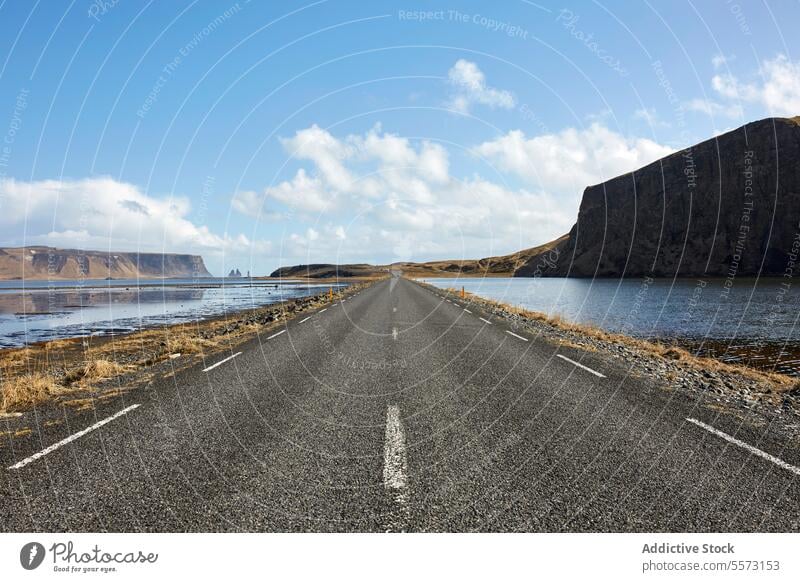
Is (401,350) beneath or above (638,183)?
beneath

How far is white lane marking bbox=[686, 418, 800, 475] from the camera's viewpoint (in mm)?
4895

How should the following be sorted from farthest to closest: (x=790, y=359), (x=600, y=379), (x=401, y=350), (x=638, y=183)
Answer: (x=638, y=183) < (x=790, y=359) < (x=401, y=350) < (x=600, y=379)

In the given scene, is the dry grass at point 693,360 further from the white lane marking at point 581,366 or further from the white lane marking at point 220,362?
the white lane marking at point 220,362

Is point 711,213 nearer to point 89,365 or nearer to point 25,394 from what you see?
point 89,365

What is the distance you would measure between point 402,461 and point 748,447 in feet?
13.6

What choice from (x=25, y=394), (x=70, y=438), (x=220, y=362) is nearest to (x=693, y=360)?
(x=220, y=362)

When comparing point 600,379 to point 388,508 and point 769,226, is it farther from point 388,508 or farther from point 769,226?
point 769,226

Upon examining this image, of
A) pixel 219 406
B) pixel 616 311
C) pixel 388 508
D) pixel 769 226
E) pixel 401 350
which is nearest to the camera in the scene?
pixel 388 508

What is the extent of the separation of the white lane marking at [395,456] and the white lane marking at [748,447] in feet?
13.0

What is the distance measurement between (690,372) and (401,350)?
23.1 feet

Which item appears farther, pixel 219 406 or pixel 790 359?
pixel 790 359
